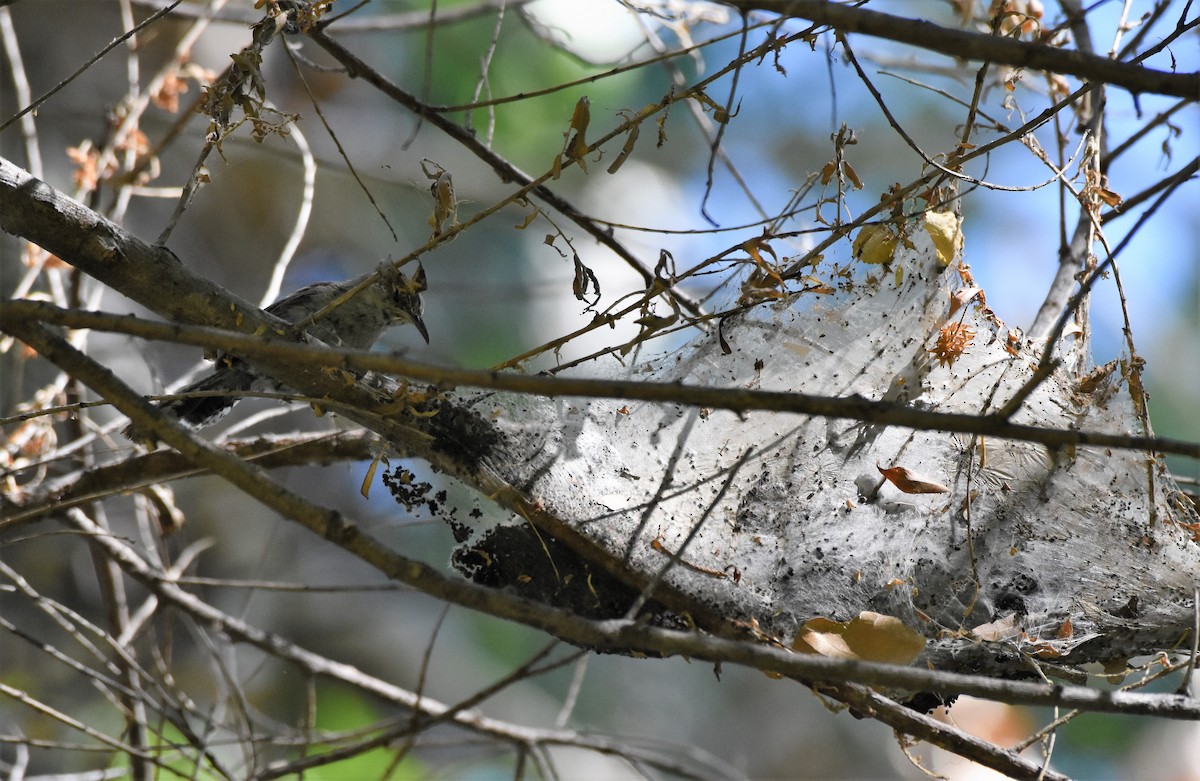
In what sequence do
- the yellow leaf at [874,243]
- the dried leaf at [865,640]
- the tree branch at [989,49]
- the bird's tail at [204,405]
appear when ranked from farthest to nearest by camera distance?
1. the bird's tail at [204,405]
2. the yellow leaf at [874,243]
3. the dried leaf at [865,640]
4. the tree branch at [989,49]

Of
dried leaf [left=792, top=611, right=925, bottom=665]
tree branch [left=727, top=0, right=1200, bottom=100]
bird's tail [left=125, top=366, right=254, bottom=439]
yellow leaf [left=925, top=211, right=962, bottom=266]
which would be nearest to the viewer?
tree branch [left=727, top=0, right=1200, bottom=100]

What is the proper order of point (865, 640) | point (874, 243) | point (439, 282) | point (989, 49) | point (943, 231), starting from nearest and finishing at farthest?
point (989, 49), point (865, 640), point (874, 243), point (943, 231), point (439, 282)

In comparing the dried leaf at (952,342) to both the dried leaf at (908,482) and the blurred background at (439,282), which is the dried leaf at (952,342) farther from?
the blurred background at (439,282)

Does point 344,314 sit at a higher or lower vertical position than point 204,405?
higher

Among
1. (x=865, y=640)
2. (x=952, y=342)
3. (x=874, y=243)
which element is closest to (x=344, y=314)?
(x=874, y=243)

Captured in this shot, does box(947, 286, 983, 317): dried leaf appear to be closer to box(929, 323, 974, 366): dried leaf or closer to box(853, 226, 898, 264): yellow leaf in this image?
box(929, 323, 974, 366): dried leaf

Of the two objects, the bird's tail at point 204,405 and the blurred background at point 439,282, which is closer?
the bird's tail at point 204,405

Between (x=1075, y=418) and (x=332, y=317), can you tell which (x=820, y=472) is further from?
(x=332, y=317)

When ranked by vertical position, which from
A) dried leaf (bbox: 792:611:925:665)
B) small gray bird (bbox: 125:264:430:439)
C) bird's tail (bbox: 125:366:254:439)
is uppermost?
small gray bird (bbox: 125:264:430:439)

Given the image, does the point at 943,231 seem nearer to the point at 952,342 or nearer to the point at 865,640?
the point at 952,342

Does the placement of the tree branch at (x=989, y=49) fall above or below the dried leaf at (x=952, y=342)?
below

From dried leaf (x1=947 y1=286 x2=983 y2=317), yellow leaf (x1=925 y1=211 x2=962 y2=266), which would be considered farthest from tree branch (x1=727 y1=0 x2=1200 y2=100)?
dried leaf (x1=947 y1=286 x2=983 y2=317)

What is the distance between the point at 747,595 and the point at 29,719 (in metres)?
6.59

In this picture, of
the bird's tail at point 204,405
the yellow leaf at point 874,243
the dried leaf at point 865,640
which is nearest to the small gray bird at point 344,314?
the bird's tail at point 204,405
